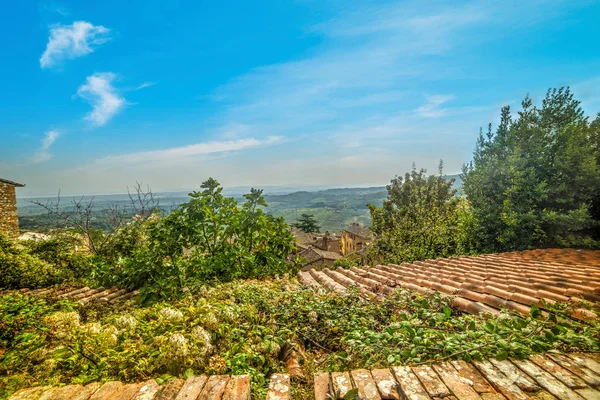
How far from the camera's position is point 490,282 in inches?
193

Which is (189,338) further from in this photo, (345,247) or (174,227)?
(345,247)

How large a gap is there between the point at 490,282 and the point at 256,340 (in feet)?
14.2

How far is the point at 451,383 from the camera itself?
1.89 meters

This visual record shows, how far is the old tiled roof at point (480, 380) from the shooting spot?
1786 mm

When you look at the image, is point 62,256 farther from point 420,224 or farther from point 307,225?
point 307,225

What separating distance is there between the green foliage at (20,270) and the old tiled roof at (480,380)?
8.06m

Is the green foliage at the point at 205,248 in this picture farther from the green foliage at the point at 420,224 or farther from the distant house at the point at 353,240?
the distant house at the point at 353,240

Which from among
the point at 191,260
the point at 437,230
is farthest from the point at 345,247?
the point at 191,260

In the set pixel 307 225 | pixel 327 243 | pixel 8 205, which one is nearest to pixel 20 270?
pixel 8 205

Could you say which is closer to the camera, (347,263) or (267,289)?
(267,289)

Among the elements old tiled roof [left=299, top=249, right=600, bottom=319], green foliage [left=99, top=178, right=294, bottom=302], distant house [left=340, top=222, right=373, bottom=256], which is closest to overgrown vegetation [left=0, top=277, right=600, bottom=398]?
old tiled roof [left=299, top=249, right=600, bottom=319]

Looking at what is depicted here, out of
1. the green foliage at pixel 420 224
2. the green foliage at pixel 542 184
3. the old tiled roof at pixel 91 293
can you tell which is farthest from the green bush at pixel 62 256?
the green foliage at pixel 542 184

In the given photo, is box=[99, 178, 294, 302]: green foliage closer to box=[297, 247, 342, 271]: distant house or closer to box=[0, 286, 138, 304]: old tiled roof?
box=[0, 286, 138, 304]: old tiled roof

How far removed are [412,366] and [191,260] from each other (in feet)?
15.5
